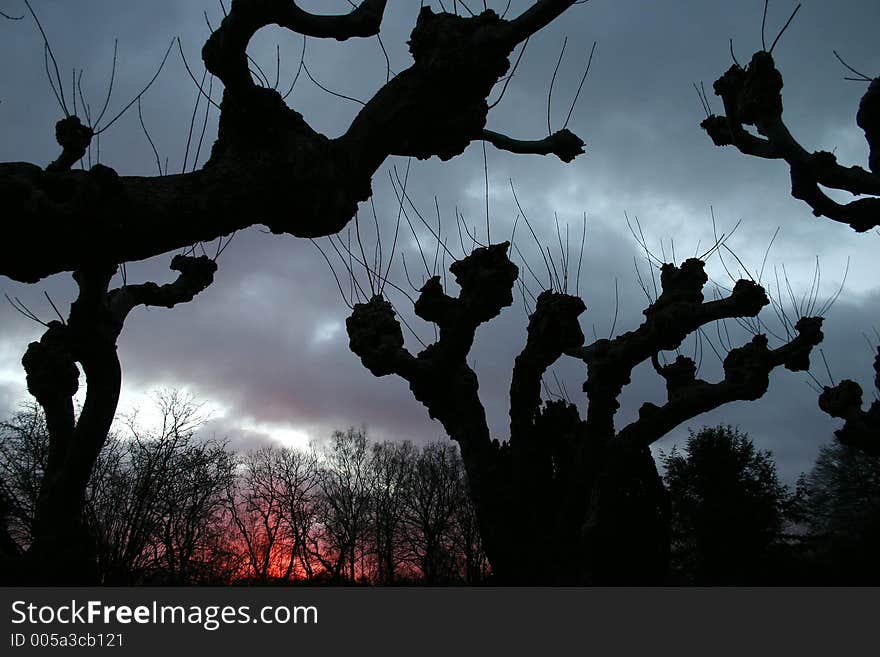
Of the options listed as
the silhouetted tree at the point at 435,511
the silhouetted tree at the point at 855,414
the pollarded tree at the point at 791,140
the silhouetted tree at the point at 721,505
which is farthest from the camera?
the silhouetted tree at the point at 435,511

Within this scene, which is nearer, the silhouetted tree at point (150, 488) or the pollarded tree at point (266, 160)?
the pollarded tree at point (266, 160)

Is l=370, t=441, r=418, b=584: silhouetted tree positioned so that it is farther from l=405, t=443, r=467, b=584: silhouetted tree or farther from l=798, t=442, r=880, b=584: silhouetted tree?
l=798, t=442, r=880, b=584: silhouetted tree

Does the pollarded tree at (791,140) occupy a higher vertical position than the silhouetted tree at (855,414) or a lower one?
higher

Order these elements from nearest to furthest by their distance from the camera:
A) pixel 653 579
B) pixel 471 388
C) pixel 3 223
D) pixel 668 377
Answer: pixel 3 223
pixel 471 388
pixel 668 377
pixel 653 579

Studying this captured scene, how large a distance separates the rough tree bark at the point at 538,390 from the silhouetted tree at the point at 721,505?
15.4 metres

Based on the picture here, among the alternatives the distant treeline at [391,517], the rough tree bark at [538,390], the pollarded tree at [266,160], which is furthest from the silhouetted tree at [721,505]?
the pollarded tree at [266,160]

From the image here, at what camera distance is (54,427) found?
654 centimetres

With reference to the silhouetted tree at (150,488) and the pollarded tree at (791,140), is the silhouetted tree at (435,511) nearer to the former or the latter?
the silhouetted tree at (150,488)

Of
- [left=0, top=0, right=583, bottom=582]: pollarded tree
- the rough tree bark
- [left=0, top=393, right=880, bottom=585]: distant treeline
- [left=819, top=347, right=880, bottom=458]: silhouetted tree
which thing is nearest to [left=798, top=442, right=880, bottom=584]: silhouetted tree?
[left=0, top=393, right=880, bottom=585]: distant treeline

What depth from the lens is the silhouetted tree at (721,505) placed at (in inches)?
843

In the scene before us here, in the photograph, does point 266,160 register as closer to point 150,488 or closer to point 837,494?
point 150,488

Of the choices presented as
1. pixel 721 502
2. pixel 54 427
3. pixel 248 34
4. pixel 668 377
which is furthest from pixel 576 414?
pixel 721 502

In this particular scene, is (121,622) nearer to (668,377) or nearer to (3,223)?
(3,223)

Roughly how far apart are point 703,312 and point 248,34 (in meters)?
6.34
